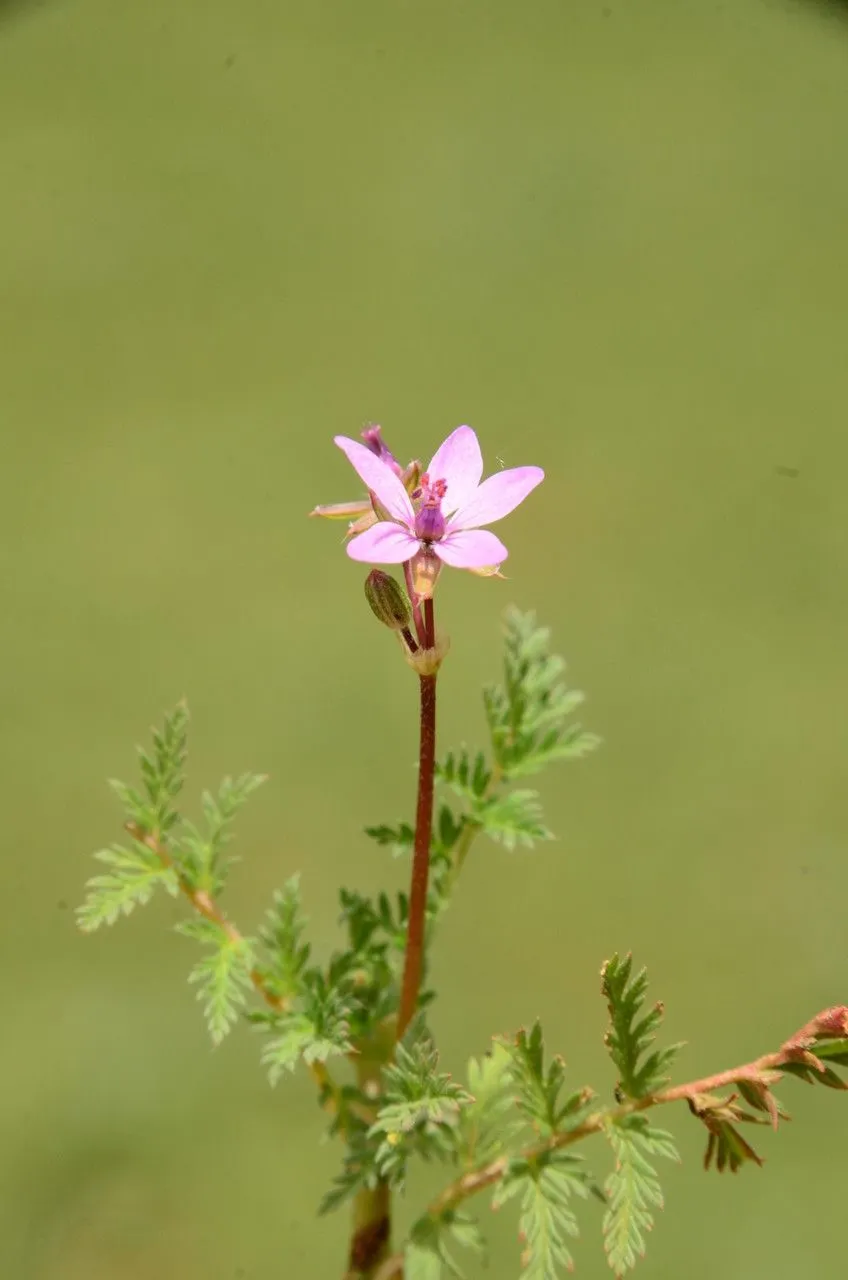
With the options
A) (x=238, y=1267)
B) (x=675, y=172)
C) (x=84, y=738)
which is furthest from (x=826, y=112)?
(x=238, y=1267)

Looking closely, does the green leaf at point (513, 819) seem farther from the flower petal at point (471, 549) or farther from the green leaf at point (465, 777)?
the flower petal at point (471, 549)

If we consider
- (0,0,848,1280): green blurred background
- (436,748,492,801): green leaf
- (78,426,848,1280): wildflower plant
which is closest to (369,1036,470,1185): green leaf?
(78,426,848,1280): wildflower plant

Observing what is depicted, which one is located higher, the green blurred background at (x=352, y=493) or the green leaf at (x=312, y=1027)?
the green blurred background at (x=352, y=493)

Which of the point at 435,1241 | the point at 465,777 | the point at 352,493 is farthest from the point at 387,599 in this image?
the point at 352,493

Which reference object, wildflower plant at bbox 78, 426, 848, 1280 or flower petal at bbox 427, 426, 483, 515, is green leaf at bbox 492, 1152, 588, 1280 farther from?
flower petal at bbox 427, 426, 483, 515

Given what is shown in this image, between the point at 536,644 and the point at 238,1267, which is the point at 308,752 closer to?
the point at 238,1267

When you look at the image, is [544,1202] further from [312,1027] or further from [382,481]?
[382,481]

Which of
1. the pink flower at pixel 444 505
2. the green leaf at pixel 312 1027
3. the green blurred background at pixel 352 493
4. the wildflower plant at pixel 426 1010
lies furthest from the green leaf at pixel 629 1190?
the green blurred background at pixel 352 493
